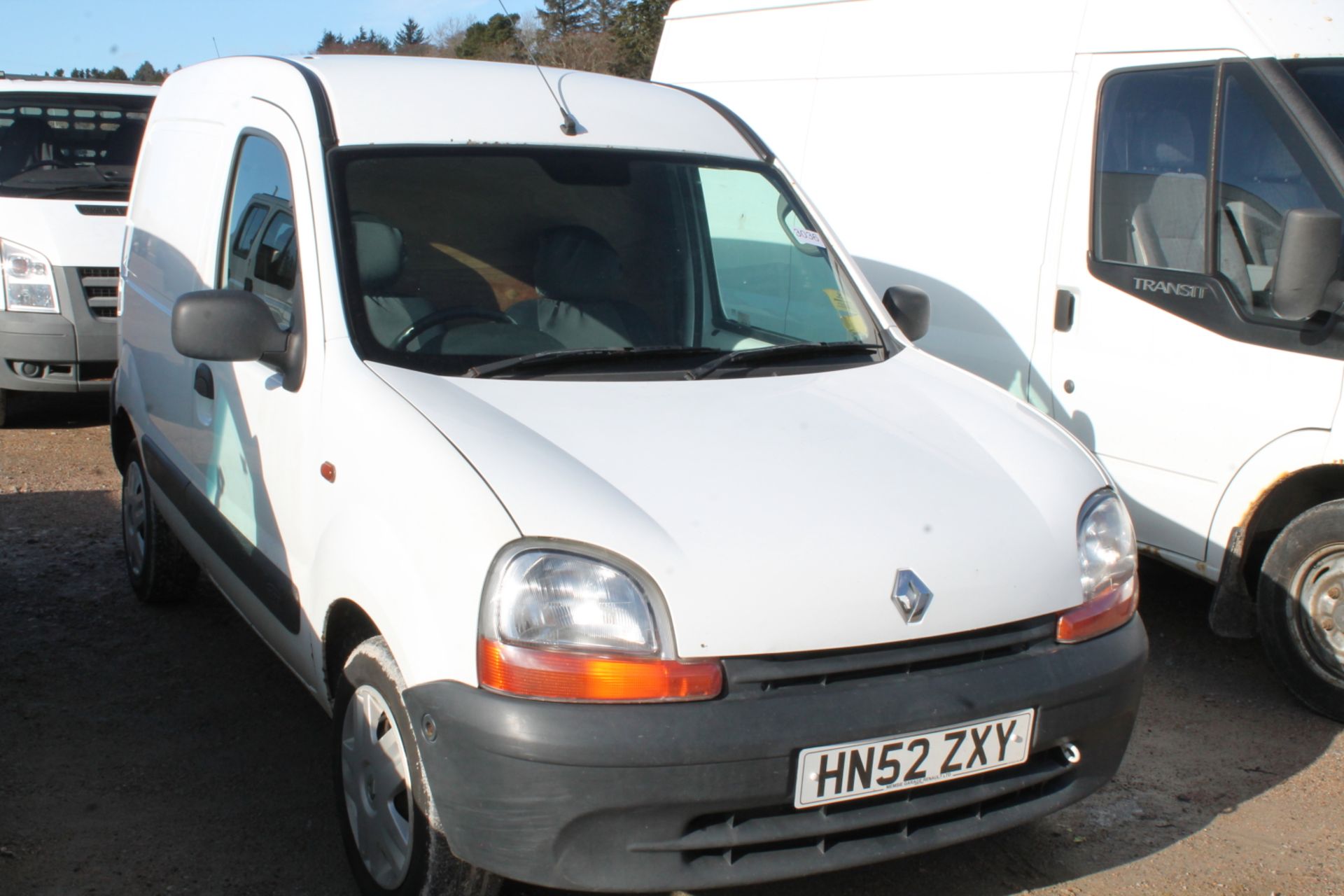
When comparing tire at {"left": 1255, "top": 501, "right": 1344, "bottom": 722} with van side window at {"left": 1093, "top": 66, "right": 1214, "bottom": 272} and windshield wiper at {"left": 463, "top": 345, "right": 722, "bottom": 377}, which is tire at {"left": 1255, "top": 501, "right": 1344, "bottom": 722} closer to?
van side window at {"left": 1093, "top": 66, "right": 1214, "bottom": 272}

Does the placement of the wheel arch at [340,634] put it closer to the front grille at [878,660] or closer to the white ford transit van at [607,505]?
the white ford transit van at [607,505]

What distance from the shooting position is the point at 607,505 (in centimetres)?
261

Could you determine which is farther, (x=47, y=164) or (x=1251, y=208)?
(x=47, y=164)

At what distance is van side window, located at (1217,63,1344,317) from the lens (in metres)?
4.15

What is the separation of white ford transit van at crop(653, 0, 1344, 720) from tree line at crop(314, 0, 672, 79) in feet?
54.0

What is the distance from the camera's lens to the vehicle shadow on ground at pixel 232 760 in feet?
10.7

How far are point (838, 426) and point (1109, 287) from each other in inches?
79.3

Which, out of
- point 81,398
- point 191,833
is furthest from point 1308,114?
point 81,398

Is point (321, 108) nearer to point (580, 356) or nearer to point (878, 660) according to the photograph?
point (580, 356)

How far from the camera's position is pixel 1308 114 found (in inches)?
161

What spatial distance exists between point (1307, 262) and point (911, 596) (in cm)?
203

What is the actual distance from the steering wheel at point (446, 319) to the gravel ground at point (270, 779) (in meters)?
1.29

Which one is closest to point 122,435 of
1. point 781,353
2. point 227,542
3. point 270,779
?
point 227,542

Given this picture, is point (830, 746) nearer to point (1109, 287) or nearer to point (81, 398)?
point (1109, 287)
